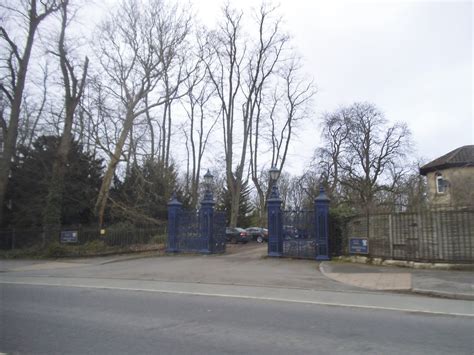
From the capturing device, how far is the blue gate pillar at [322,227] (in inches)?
733

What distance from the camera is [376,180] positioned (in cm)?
5150

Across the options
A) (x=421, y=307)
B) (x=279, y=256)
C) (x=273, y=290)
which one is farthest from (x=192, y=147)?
(x=421, y=307)

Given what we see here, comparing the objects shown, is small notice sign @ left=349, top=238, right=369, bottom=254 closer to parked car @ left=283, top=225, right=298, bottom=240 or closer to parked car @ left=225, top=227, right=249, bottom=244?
parked car @ left=283, top=225, right=298, bottom=240

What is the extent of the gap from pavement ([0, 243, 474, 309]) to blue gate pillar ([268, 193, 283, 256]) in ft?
2.10

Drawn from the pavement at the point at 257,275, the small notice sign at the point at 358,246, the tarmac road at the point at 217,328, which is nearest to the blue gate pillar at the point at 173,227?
the pavement at the point at 257,275

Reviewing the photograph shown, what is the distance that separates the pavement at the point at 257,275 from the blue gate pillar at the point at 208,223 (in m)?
0.84

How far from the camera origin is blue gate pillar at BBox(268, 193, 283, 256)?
65.6 feet

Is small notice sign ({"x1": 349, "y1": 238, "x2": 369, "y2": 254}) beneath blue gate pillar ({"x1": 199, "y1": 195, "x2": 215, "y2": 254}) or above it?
beneath

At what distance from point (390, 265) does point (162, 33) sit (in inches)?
886

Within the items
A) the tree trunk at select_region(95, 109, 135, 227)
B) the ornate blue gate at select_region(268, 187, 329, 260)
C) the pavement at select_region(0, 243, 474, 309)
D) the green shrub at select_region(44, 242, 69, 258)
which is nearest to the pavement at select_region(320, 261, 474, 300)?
the pavement at select_region(0, 243, 474, 309)

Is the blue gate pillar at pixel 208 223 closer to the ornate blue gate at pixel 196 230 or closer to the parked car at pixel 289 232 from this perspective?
the ornate blue gate at pixel 196 230

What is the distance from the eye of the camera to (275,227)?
20.1 metres

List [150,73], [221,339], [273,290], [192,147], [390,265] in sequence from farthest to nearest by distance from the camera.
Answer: [192,147]
[150,73]
[390,265]
[273,290]
[221,339]

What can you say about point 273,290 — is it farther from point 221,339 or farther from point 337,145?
point 337,145
